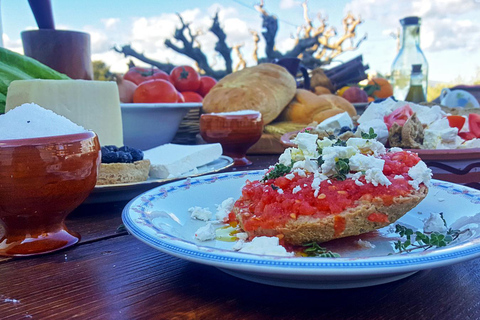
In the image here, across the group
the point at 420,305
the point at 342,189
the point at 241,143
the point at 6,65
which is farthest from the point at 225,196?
the point at 6,65

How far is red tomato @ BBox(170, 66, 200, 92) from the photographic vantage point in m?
3.49

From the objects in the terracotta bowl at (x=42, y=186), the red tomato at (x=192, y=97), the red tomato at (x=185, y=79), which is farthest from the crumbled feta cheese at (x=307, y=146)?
the red tomato at (x=185, y=79)

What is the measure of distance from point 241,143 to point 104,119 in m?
0.57

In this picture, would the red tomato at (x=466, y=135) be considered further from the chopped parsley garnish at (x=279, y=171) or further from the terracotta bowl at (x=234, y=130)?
the chopped parsley garnish at (x=279, y=171)

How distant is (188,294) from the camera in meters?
0.59

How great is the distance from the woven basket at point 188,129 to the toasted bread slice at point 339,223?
173cm

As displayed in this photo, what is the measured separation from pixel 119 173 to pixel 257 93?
150cm

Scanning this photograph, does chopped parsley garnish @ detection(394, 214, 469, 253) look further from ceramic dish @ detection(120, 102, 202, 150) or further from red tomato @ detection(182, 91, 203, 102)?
red tomato @ detection(182, 91, 203, 102)

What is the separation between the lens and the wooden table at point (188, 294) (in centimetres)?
53

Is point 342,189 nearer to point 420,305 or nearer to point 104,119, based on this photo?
point 420,305

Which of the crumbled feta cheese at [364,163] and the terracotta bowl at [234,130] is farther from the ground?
the crumbled feta cheese at [364,163]

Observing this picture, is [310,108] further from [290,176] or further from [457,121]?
[290,176]

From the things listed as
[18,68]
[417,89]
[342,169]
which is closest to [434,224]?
[342,169]

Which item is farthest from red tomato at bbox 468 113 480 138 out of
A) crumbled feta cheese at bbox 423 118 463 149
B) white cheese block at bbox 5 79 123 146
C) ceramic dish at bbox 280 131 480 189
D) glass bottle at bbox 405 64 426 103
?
glass bottle at bbox 405 64 426 103
